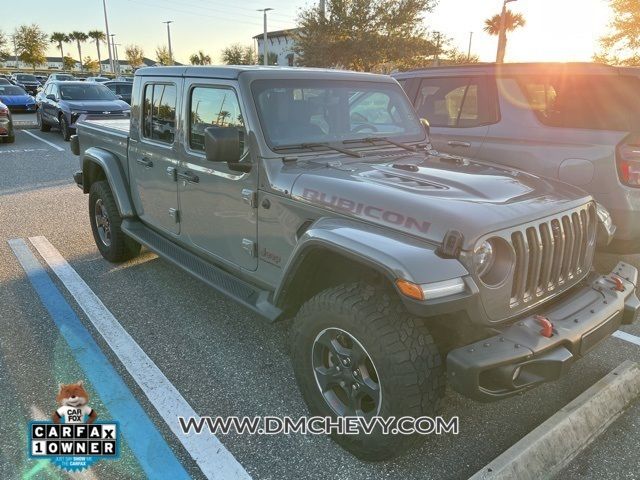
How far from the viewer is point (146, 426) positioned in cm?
262

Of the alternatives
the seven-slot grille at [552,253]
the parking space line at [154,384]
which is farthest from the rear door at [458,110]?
the parking space line at [154,384]

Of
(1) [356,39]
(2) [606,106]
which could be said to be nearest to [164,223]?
(2) [606,106]

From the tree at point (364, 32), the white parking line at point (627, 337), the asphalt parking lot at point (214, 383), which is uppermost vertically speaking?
the tree at point (364, 32)

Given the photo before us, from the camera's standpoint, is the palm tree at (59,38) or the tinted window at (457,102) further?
the palm tree at (59,38)

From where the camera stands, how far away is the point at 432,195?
2.38 meters

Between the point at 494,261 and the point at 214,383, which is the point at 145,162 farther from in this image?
the point at 494,261

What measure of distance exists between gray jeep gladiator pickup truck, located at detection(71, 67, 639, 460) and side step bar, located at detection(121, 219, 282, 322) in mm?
17

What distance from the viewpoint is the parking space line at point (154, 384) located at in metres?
2.39

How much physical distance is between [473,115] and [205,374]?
382 cm

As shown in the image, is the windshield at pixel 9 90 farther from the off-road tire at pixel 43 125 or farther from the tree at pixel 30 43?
the tree at pixel 30 43

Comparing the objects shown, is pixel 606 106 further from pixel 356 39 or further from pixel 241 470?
A: pixel 356 39

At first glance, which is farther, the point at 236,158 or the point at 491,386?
the point at 236,158

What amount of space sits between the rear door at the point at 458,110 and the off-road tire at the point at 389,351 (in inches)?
122

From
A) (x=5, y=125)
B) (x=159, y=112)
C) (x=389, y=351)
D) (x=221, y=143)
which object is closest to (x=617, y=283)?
(x=389, y=351)
